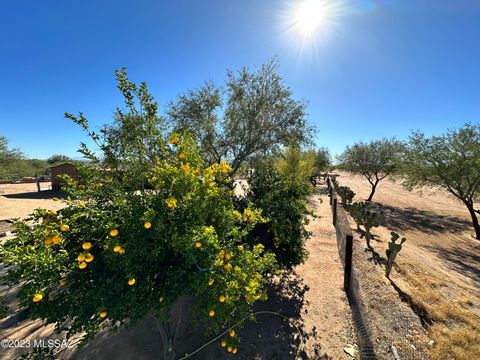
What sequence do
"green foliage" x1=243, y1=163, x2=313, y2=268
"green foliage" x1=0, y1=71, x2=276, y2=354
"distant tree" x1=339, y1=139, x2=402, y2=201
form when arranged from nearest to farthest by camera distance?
"green foliage" x1=0, y1=71, x2=276, y2=354, "green foliage" x1=243, y1=163, x2=313, y2=268, "distant tree" x1=339, y1=139, x2=402, y2=201

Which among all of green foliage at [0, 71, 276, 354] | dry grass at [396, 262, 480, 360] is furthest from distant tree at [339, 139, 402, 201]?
green foliage at [0, 71, 276, 354]

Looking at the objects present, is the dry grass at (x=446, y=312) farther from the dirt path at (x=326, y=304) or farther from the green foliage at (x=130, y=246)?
the green foliage at (x=130, y=246)

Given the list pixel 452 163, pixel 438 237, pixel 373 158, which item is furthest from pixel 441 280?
pixel 373 158

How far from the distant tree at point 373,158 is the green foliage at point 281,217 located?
1920cm

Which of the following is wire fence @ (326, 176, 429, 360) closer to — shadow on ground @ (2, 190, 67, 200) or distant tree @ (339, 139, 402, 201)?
distant tree @ (339, 139, 402, 201)

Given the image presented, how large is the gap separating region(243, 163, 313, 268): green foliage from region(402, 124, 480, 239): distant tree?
13.4m

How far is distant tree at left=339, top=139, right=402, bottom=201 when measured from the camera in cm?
2167

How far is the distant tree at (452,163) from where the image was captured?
12573mm

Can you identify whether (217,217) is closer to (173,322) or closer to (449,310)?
(173,322)

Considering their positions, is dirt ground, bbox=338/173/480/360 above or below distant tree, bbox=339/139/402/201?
below

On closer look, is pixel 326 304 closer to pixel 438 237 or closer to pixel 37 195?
pixel 438 237

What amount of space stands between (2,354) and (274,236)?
523 cm

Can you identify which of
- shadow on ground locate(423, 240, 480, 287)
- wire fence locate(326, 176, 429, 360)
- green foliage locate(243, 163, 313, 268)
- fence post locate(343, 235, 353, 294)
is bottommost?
shadow on ground locate(423, 240, 480, 287)

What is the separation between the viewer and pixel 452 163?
13297 millimetres
